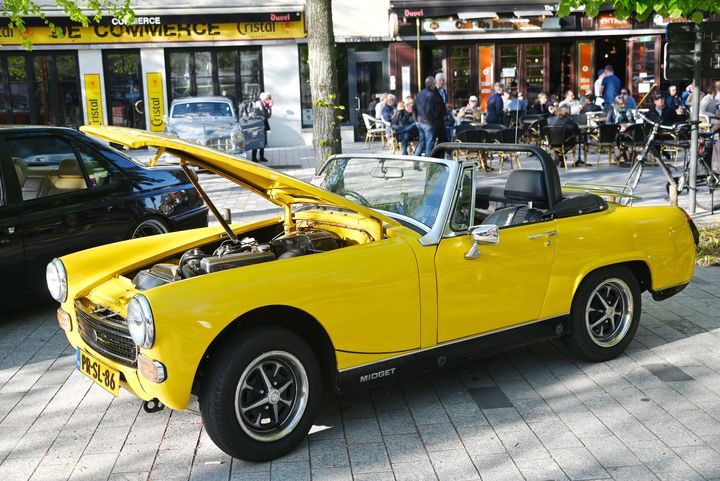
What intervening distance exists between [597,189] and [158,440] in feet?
13.1

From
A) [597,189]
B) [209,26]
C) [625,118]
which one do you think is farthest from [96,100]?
[597,189]

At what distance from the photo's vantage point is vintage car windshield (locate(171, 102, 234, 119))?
19734 millimetres

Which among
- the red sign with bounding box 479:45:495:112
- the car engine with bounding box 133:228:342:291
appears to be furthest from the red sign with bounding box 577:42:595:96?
the car engine with bounding box 133:228:342:291

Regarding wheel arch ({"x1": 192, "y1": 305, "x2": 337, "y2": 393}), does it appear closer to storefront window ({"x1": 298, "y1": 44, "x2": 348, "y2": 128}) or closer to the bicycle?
the bicycle

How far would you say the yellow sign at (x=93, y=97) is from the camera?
84.3 feet

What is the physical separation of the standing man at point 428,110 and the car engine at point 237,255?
11.0 metres

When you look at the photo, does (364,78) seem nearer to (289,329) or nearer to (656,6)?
(656,6)

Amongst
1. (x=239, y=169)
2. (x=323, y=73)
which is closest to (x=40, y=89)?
(x=323, y=73)

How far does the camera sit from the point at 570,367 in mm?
5637

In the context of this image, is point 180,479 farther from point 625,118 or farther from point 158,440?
point 625,118

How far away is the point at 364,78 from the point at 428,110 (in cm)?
1133

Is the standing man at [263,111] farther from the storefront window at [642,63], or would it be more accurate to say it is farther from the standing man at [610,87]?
the storefront window at [642,63]

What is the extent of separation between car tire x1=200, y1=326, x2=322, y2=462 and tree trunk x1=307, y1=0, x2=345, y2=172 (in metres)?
5.77

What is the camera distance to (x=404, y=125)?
62.2 ft
